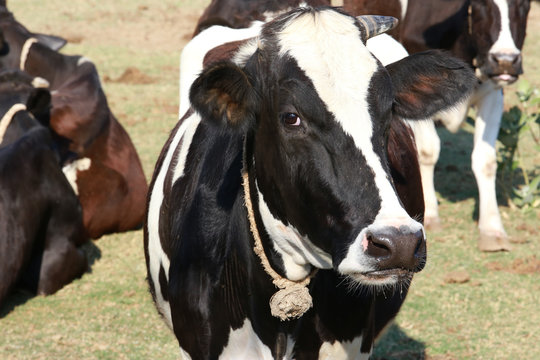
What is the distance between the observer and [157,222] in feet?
11.6

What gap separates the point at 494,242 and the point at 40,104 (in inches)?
133

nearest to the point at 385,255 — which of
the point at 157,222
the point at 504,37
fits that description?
the point at 157,222

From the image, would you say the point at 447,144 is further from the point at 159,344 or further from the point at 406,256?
the point at 406,256

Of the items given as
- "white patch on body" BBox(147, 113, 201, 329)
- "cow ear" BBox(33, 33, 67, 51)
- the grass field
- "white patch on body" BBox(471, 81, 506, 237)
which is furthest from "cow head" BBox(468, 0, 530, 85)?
"cow ear" BBox(33, 33, 67, 51)

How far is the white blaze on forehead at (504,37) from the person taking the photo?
5.88 m

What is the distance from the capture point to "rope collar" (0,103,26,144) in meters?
6.12

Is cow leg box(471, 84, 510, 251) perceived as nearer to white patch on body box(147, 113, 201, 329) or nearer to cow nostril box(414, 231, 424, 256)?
white patch on body box(147, 113, 201, 329)

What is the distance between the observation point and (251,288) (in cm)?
280

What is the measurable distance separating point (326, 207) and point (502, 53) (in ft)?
12.5

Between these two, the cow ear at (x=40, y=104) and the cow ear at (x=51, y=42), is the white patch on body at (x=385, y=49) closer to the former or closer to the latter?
the cow ear at (x=40, y=104)

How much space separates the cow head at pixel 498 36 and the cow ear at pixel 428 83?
313 cm

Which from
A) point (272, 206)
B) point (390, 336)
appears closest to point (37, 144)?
point (390, 336)

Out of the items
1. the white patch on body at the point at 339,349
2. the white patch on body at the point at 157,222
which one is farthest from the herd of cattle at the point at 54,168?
the white patch on body at the point at 339,349

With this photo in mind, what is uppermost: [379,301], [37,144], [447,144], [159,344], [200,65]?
[200,65]
